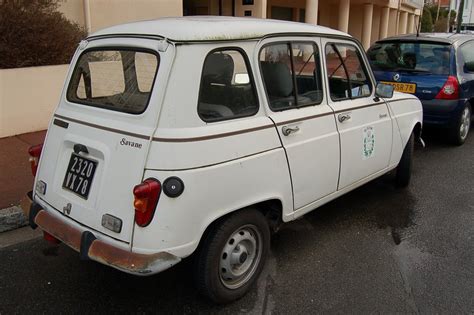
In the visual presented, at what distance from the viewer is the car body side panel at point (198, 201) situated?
2.50 m

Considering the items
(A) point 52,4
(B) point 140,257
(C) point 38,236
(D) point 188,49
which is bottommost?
(C) point 38,236

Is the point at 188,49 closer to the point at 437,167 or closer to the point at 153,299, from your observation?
→ the point at 153,299

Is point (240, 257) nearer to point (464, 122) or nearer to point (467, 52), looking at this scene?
point (464, 122)

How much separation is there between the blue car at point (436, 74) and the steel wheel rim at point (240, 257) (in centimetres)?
454

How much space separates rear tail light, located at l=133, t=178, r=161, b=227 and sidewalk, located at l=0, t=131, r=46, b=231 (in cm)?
222

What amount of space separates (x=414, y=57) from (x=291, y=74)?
4.18m

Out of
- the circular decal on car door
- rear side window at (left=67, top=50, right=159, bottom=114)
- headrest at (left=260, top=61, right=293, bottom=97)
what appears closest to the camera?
rear side window at (left=67, top=50, right=159, bottom=114)

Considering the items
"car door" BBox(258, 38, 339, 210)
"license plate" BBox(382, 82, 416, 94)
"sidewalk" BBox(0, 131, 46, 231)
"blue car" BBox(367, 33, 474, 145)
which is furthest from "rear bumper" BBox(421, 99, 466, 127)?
"sidewalk" BBox(0, 131, 46, 231)

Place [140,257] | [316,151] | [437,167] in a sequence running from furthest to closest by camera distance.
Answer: [437,167] < [316,151] < [140,257]

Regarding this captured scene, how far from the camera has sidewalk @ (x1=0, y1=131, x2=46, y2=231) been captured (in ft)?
14.5

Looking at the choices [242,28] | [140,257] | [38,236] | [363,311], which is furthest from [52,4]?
[363,311]

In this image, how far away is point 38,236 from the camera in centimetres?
397

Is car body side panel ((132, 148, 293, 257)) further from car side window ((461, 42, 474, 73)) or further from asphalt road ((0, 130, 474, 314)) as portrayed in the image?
car side window ((461, 42, 474, 73))

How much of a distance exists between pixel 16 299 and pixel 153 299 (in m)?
0.93
